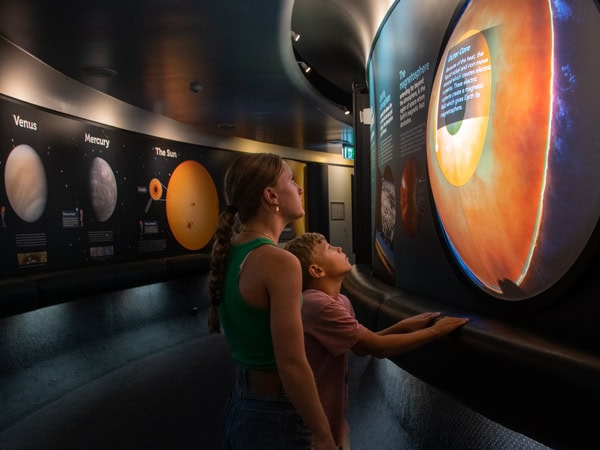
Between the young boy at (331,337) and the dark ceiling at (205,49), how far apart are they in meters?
2.60

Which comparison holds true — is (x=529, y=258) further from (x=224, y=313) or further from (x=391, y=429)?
(x=391, y=429)

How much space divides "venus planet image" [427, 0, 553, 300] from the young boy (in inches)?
20.1

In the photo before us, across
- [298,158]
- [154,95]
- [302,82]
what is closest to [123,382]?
[154,95]

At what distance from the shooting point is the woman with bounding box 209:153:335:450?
3.98ft

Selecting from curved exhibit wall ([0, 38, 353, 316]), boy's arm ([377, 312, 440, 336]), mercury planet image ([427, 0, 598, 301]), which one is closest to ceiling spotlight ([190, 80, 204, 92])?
curved exhibit wall ([0, 38, 353, 316])

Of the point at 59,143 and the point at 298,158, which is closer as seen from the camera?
the point at 59,143

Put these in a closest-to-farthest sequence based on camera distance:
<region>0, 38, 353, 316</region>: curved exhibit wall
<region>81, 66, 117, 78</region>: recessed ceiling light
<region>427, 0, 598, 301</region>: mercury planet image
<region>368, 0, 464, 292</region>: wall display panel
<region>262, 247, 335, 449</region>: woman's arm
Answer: <region>262, 247, 335, 449</region>: woman's arm → <region>427, 0, 598, 301</region>: mercury planet image → <region>368, 0, 464, 292</region>: wall display panel → <region>0, 38, 353, 316</region>: curved exhibit wall → <region>81, 66, 117, 78</region>: recessed ceiling light

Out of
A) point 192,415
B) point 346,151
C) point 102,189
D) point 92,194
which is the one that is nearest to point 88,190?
point 92,194

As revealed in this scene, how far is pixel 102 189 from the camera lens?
19.0ft

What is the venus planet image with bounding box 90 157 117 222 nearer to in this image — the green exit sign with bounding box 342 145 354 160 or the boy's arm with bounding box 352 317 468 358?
the boy's arm with bounding box 352 317 468 358

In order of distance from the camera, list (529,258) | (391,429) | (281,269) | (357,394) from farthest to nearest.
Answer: (357,394), (391,429), (529,258), (281,269)

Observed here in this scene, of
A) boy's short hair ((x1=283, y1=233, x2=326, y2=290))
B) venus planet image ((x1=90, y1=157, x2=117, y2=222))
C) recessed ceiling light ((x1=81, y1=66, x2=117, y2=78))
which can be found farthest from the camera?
venus planet image ((x1=90, y1=157, x2=117, y2=222))

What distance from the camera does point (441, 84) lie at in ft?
7.54

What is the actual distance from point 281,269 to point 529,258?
3.31ft
